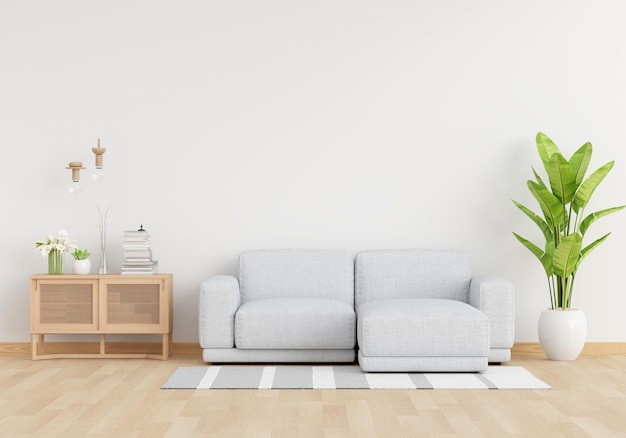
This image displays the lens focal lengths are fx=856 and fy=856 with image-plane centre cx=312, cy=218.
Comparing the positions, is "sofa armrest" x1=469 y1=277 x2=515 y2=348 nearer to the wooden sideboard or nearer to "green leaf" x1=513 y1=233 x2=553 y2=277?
"green leaf" x1=513 y1=233 x2=553 y2=277

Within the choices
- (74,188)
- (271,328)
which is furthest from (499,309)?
(74,188)

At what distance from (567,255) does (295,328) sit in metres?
1.80

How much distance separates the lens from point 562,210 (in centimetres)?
561

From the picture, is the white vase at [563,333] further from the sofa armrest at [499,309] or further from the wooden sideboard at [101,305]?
the wooden sideboard at [101,305]

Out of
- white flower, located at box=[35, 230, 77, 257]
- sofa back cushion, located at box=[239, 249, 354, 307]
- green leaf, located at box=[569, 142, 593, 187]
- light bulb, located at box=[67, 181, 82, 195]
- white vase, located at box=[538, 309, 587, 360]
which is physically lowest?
white vase, located at box=[538, 309, 587, 360]

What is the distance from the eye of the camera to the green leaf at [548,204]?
218 inches

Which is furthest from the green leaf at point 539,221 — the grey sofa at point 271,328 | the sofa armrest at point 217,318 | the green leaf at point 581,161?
the sofa armrest at point 217,318

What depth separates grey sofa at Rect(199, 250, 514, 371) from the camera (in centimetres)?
504

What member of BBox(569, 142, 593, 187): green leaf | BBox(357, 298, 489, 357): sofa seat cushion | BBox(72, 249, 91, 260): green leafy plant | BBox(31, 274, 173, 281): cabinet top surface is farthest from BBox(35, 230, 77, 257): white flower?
BBox(569, 142, 593, 187): green leaf

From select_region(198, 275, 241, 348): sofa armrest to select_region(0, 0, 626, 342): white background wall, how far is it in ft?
2.31

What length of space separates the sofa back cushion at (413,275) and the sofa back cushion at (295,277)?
109mm

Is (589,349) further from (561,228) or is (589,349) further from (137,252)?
(137,252)

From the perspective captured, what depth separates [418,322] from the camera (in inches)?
198

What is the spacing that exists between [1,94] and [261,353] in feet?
8.70
